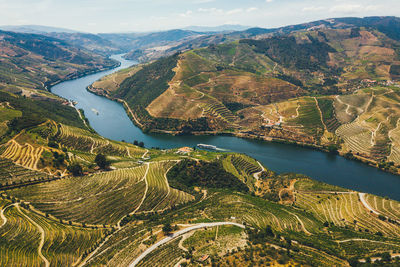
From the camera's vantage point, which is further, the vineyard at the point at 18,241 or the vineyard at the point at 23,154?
the vineyard at the point at 23,154

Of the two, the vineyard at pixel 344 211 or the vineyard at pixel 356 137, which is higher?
the vineyard at pixel 356 137

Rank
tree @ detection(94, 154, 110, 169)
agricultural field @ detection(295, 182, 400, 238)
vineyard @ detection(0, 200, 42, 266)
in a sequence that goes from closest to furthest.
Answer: vineyard @ detection(0, 200, 42, 266) → agricultural field @ detection(295, 182, 400, 238) → tree @ detection(94, 154, 110, 169)

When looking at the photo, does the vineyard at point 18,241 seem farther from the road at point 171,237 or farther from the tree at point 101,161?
the tree at point 101,161

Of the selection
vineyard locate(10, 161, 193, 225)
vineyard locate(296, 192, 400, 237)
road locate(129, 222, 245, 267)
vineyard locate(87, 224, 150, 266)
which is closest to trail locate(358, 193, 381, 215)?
vineyard locate(296, 192, 400, 237)

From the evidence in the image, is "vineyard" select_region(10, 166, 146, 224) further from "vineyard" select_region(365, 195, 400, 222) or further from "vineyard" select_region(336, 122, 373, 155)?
"vineyard" select_region(336, 122, 373, 155)

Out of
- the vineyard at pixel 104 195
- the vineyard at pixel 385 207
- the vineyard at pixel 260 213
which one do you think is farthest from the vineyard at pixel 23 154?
the vineyard at pixel 385 207

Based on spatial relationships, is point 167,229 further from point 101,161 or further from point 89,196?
point 101,161

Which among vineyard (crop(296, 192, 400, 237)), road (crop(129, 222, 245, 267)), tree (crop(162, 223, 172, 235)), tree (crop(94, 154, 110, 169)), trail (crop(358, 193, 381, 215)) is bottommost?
vineyard (crop(296, 192, 400, 237))

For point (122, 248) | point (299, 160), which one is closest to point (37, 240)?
point (122, 248)
